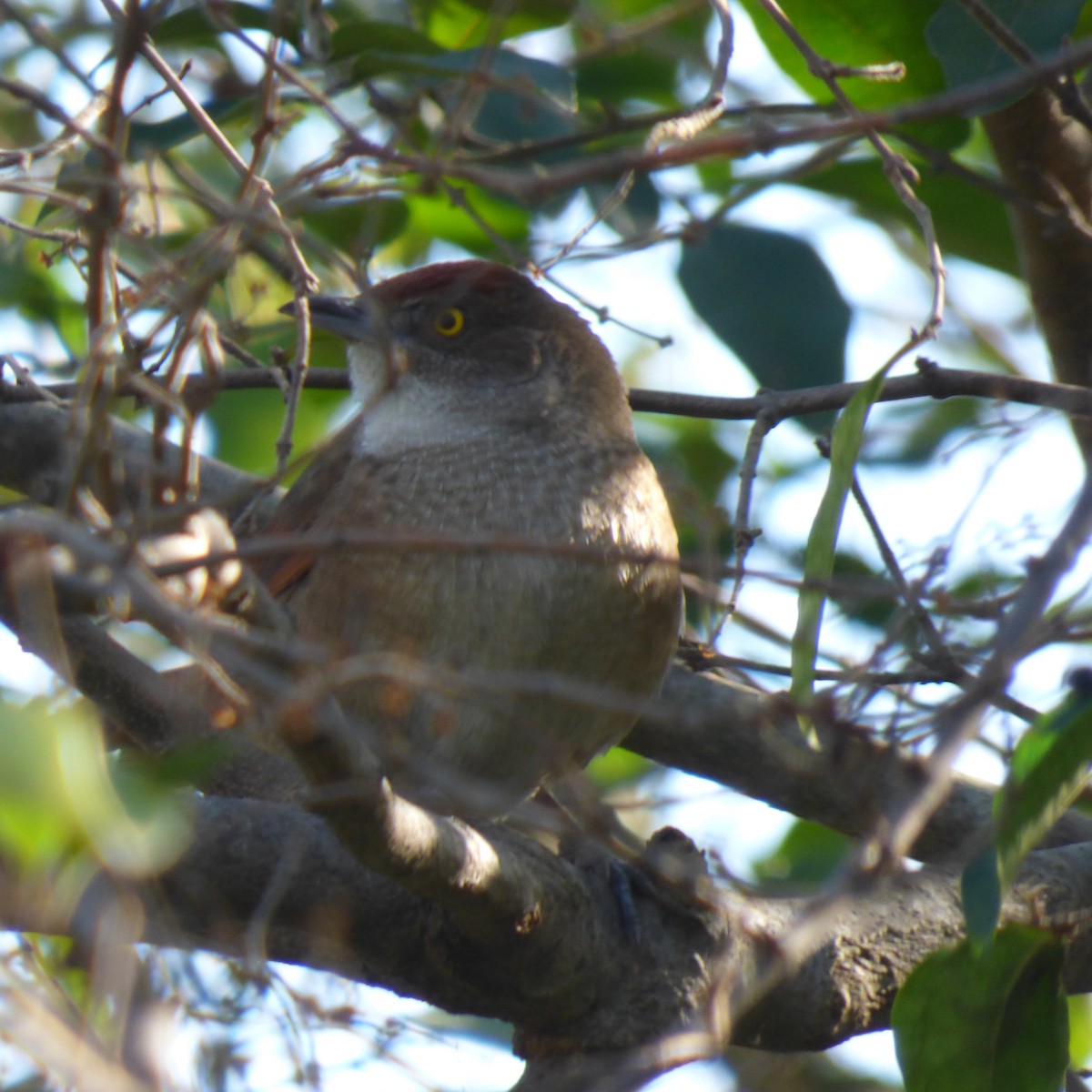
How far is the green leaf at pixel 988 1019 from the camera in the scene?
3346 millimetres

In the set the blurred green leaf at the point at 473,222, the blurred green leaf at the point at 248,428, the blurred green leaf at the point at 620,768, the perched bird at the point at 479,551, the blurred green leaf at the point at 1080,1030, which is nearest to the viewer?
the perched bird at the point at 479,551

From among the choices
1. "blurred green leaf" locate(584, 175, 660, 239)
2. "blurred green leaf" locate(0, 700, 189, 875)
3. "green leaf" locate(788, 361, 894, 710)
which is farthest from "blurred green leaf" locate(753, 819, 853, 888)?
"blurred green leaf" locate(0, 700, 189, 875)

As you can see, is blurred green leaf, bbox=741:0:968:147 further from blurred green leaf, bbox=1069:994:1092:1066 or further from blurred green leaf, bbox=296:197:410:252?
blurred green leaf, bbox=1069:994:1092:1066

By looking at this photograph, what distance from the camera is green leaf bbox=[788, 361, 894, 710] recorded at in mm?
2783

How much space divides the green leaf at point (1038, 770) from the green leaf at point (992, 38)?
2064 millimetres

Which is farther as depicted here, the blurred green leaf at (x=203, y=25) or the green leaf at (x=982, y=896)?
the blurred green leaf at (x=203, y=25)

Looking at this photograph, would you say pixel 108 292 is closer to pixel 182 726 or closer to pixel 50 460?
pixel 182 726

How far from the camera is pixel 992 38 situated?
402 cm

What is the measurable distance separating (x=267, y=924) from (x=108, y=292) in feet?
4.83

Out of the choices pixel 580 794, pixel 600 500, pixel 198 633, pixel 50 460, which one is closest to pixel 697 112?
pixel 600 500

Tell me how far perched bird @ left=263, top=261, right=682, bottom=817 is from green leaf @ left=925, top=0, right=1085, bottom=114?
56.9 inches

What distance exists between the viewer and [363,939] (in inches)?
143

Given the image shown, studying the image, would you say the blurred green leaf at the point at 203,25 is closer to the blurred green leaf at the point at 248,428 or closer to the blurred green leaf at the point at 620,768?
the blurred green leaf at the point at 248,428

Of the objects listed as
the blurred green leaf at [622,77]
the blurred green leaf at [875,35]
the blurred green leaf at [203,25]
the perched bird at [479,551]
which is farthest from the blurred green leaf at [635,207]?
the blurred green leaf at [203,25]
